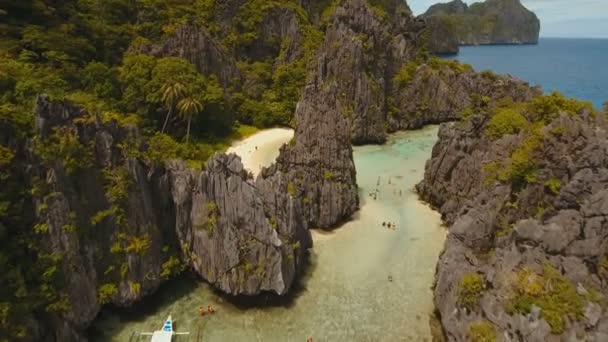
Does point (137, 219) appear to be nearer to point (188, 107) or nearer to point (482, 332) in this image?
point (482, 332)

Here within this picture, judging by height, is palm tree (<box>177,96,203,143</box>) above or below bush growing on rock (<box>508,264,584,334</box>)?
above

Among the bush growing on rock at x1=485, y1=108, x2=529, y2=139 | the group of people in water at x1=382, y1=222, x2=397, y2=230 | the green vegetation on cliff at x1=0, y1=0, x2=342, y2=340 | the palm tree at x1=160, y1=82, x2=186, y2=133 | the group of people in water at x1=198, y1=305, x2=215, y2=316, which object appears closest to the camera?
the green vegetation on cliff at x1=0, y1=0, x2=342, y2=340

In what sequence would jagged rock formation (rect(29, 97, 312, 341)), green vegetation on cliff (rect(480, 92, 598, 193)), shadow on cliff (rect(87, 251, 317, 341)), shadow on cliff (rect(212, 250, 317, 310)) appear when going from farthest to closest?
green vegetation on cliff (rect(480, 92, 598, 193)) < shadow on cliff (rect(212, 250, 317, 310)) < shadow on cliff (rect(87, 251, 317, 341)) < jagged rock formation (rect(29, 97, 312, 341))

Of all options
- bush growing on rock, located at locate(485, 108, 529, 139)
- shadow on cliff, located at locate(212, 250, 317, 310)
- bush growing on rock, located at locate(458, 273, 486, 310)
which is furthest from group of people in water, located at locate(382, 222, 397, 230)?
bush growing on rock, located at locate(458, 273, 486, 310)

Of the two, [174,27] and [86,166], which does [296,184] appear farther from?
[174,27]

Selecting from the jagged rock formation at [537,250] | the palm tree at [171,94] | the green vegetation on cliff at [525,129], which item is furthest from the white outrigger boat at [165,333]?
the palm tree at [171,94]

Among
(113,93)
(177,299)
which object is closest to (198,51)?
(113,93)

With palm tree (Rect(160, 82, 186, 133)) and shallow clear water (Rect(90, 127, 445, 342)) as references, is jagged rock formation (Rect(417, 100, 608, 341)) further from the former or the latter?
palm tree (Rect(160, 82, 186, 133))
